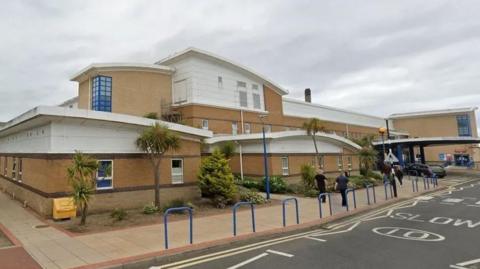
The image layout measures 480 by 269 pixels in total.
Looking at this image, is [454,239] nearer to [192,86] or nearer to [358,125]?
[192,86]

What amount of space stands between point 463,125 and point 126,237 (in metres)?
69.9

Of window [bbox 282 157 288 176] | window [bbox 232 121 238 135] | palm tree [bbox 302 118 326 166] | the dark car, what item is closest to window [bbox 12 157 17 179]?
window [bbox 232 121 238 135]

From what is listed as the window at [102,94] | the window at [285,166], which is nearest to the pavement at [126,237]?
the window at [285,166]

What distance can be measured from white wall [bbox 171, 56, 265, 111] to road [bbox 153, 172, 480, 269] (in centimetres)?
1947

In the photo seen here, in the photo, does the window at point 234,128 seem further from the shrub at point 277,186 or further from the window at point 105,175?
the window at point 105,175

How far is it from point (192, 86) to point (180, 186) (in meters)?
13.6

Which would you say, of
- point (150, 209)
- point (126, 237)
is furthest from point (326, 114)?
point (126, 237)

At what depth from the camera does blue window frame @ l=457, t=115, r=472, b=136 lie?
6109 cm

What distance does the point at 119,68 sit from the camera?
90.4 feet

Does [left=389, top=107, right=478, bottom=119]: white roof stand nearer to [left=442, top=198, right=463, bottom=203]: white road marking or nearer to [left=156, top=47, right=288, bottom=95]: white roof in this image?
[left=156, top=47, right=288, bottom=95]: white roof

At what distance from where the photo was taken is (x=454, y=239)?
9.03 meters

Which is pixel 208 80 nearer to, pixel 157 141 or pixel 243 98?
pixel 243 98

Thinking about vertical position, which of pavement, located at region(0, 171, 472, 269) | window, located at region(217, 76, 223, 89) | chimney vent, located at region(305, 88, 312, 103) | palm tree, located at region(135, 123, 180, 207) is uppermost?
chimney vent, located at region(305, 88, 312, 103)

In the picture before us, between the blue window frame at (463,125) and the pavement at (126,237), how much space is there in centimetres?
6036
